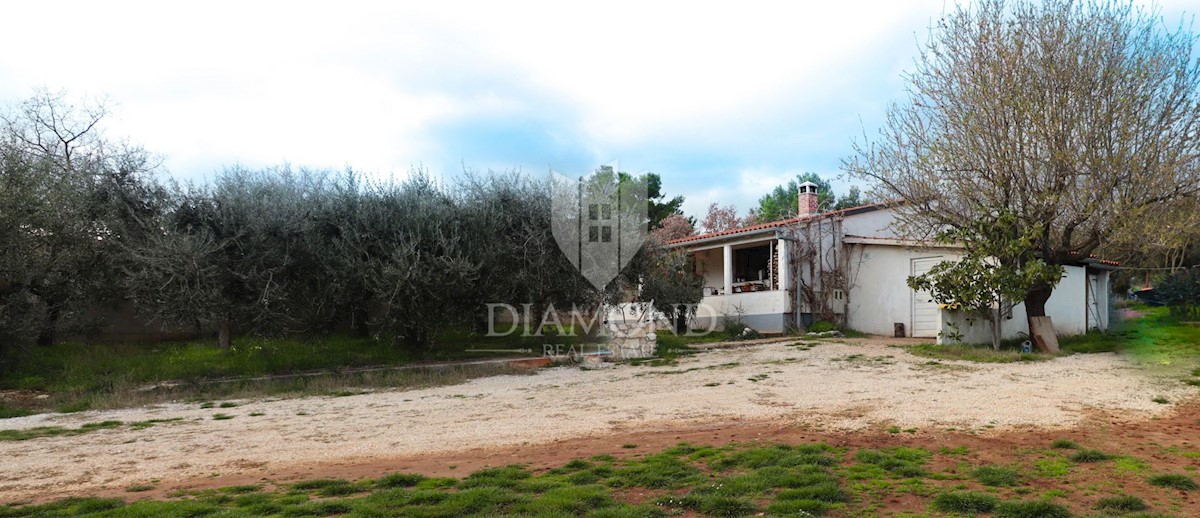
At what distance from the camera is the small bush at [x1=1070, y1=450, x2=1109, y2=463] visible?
5961mm

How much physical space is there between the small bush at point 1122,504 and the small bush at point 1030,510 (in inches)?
11.7

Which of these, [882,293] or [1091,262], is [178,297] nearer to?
[882,293]

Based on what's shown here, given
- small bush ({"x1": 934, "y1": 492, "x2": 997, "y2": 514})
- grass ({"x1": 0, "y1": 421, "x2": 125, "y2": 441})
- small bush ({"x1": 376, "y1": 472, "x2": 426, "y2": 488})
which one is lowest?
grass ({"x1": 0, "y1": 421, "x2": 125, "y2": 441})

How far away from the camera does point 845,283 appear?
2150 centimetres

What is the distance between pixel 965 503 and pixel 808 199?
68.0 feet

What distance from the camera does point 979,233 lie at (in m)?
14.4

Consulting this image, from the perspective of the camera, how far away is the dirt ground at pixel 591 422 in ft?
22.1

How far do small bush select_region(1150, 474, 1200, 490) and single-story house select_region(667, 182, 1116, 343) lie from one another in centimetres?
1403

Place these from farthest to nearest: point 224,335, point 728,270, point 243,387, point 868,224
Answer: point 868,224, point 728,270, point 224,335, point 243,387

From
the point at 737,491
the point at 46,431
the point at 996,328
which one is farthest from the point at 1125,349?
A: the point at 46,431

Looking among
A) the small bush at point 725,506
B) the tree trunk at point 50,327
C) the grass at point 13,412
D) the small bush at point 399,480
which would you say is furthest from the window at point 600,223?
the small bush at point 725,506

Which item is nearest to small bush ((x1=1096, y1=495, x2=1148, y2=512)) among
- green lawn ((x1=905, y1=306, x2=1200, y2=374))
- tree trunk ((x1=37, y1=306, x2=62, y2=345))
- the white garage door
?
green lawn ((x1=905, y1=306, x2=1200, y2=374))

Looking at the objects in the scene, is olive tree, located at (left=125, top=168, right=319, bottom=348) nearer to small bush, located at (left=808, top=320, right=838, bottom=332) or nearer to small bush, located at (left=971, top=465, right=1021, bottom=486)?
small bush, located at (left=971, top=465, right=1021, bottom=486)

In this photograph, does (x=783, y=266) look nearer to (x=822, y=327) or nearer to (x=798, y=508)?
(x=822, y=327)
